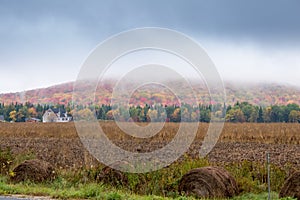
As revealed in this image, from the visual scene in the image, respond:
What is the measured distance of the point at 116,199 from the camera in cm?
1021

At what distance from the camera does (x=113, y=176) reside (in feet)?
42.8

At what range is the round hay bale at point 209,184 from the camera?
37.0 feet

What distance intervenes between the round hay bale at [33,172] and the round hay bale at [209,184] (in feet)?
13.4

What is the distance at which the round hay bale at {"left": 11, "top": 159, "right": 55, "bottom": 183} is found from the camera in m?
13.3

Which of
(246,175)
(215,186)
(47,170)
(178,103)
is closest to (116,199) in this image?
(215,186)

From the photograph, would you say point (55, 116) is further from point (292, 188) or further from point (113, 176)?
point (292, 188)

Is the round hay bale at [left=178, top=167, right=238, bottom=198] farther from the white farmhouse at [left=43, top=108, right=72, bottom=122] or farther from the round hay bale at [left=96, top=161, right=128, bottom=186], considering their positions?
the white farmhouse at [left=43, top=108, right=72, bottom=122]

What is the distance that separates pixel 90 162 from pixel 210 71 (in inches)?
197

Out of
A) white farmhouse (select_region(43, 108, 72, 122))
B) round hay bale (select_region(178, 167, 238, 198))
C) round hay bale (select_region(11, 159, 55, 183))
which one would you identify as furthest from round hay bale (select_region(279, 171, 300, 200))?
white farmhouse (select_region(43, 108, 72, 122))

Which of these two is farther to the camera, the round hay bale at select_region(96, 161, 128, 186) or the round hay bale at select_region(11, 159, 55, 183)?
the round hay bale at select_region(11, 159, 55, 183)

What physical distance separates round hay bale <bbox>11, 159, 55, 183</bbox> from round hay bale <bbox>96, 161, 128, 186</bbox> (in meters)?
1.50

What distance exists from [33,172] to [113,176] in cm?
229

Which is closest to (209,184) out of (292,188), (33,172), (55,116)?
(292,188)

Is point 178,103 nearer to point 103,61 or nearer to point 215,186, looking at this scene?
point 103,61
